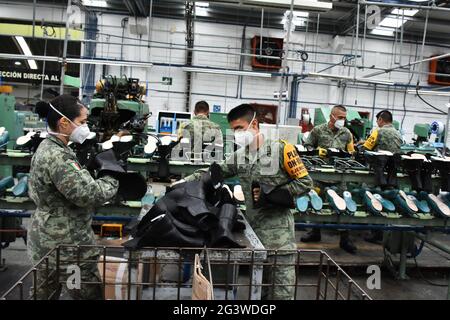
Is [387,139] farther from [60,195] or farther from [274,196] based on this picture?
[60,195]

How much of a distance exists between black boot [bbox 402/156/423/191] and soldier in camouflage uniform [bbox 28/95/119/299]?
2.54m

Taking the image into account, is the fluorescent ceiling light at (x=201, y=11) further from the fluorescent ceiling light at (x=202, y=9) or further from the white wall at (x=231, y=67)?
the white wall at (x=231, y=67)

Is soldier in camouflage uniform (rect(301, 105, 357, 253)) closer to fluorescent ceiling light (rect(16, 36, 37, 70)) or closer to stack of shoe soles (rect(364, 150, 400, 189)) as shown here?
stack of shoe soles (rect(364, 150, 400, 189))

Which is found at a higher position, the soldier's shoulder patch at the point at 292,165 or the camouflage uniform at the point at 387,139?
the camouflage uniform at the point at 387,139

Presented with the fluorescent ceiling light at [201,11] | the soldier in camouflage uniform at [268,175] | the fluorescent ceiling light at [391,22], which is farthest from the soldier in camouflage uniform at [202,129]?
the fluorescent ceiling light at [201,11]

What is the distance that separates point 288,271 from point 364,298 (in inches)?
41.7

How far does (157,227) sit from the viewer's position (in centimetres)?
140

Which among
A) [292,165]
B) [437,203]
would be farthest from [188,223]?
[437,203]

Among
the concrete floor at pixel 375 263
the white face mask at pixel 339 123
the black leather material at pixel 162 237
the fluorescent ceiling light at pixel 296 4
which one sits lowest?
the concrete floor at pixel 375 263

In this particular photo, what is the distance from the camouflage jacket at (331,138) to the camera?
4.66m

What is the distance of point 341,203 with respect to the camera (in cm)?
320

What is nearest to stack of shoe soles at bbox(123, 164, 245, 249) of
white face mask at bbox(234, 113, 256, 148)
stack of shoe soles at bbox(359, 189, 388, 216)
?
white face mask at bbox(234, 113, 256, 148)

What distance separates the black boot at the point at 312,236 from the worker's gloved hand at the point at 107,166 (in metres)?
3.51

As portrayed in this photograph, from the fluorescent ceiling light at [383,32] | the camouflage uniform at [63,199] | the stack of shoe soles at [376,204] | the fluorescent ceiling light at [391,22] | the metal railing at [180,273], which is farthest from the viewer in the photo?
the fluorescent ceiling light at [383,32]
